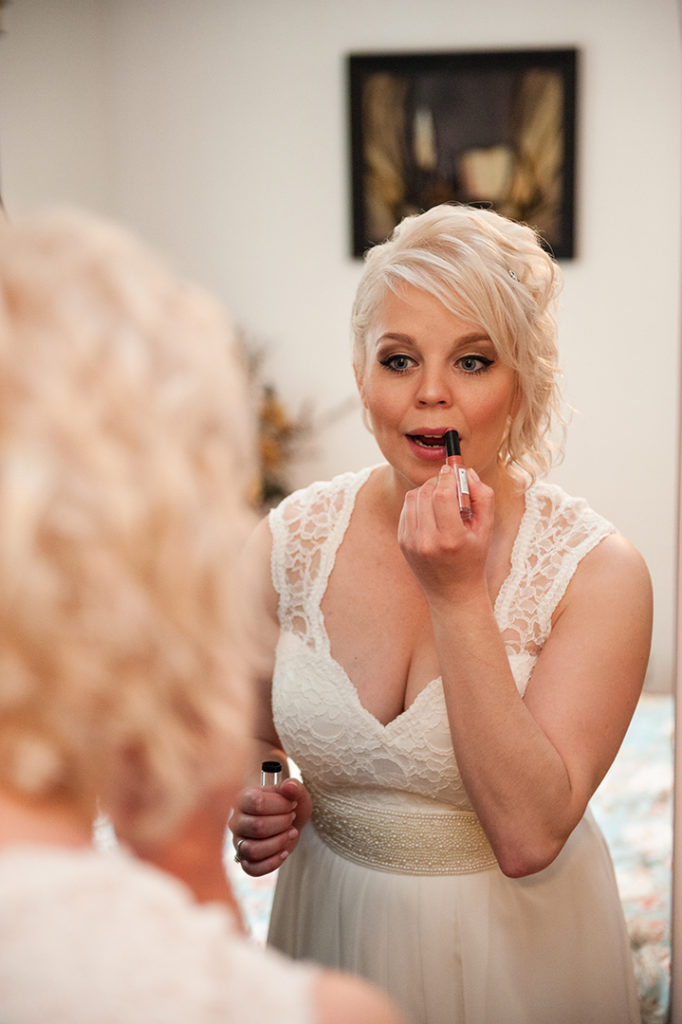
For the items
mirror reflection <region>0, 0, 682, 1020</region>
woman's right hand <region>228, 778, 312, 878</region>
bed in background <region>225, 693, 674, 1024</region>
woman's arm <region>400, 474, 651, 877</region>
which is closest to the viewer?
woman's arm <region>400, 474, 651, 877</region>

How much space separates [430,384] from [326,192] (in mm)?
1536

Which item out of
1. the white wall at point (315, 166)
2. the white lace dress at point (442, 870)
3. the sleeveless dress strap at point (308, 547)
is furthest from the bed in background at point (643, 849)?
the sleeveless dress strap at point (308, 547)

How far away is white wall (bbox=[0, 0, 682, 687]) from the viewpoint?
5.64ft

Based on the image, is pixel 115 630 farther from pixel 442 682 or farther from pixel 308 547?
pixel 308 547

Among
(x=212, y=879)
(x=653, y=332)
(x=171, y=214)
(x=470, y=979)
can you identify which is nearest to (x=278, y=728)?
(x=470, y=979)

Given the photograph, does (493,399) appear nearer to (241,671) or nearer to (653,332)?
(241,671)

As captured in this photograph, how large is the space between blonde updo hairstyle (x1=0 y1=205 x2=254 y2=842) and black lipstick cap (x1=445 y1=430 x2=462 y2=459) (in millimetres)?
489

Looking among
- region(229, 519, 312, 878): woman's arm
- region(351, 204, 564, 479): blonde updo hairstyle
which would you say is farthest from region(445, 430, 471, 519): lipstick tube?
region(229, 519, 312, 878): woman's arm

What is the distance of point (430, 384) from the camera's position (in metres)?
0.95

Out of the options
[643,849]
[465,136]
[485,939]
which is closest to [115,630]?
[485,939]

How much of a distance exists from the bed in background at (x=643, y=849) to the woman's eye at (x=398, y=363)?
2.48 feet

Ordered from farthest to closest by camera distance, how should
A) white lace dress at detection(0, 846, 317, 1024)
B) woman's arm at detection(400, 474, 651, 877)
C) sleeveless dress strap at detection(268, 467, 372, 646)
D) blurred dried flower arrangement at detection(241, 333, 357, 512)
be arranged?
1. blurred dried flower arrangement at detection(241, 333, 357, 512)
2. sleeveless dress strap at detection(268, 467, 372, 646)
3. woman's arm at detection(400, 474, 651, 877)
4. white lace dress at detection(0, 846, 317, 1024)

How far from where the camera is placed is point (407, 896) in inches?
38.6

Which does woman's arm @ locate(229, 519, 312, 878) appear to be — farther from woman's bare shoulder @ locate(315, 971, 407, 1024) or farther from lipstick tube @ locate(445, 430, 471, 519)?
woman's bare shoulder @ locate(315, 971, 407, 1024)
